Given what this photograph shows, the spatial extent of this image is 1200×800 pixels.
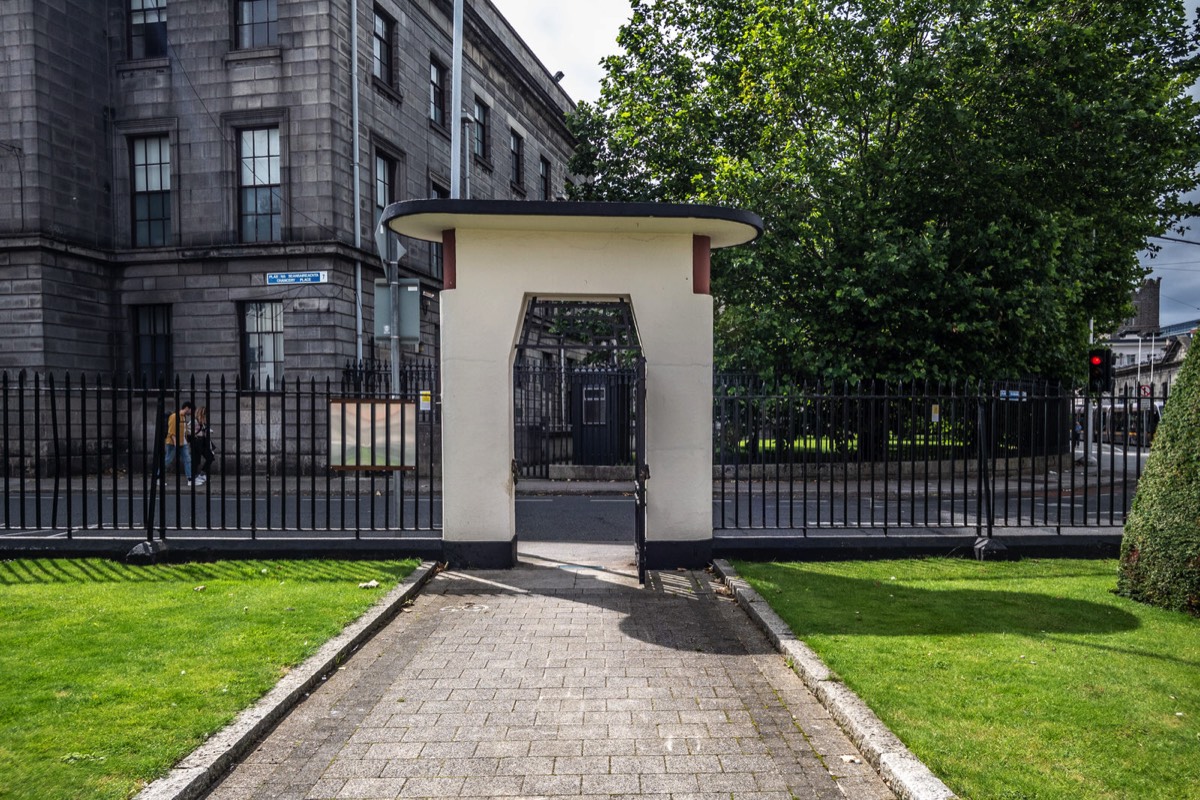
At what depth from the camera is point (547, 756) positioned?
4164 mm

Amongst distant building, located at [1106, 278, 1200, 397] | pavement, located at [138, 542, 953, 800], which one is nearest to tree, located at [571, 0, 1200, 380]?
pavement, located at [138, 542, 953, 800]

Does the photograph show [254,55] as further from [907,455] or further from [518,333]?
[907,455]

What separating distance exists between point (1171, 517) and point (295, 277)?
16766mm

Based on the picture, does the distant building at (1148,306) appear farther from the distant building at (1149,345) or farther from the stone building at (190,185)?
the stone building at (190,185)

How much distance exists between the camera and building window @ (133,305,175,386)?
19.6 metres

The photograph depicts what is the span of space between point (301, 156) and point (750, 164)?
985 centimetres

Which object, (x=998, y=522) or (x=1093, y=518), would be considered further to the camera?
(x=1093, y=518)

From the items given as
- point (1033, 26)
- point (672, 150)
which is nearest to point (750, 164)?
point (672, 150)

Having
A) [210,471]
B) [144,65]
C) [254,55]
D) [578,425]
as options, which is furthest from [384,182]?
[210,471]

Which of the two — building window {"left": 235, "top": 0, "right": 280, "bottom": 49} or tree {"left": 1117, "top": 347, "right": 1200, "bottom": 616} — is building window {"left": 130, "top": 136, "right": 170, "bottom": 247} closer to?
building window {"left": 235, "top": 0, "right": 280, "bottom": 49}

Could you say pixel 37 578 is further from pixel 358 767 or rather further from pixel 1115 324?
pixel 1115 324

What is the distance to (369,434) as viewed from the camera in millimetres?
8883

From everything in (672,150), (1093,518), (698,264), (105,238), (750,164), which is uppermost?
(672,150)

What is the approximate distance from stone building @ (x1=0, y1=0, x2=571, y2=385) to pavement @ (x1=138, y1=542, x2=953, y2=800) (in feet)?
44.2
